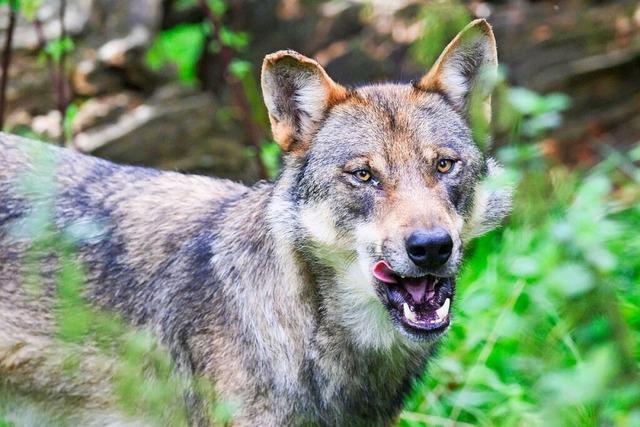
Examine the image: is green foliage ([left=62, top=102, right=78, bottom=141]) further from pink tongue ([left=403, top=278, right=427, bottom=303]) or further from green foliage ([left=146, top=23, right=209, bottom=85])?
pink tongue ([left=403, top=278, right=427, bottom=303])

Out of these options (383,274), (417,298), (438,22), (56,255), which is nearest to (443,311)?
(417,298)

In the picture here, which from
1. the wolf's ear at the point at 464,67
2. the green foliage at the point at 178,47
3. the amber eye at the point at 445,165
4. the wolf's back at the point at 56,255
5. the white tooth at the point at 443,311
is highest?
the wolf's ear at the point at 464,67

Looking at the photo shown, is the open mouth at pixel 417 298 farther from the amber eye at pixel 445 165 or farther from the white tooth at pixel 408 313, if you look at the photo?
the amber eye at pixel 445 165

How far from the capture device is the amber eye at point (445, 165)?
395 cm

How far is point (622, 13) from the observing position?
10133 millimetres

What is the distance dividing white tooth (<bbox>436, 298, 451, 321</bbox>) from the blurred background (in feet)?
0.43

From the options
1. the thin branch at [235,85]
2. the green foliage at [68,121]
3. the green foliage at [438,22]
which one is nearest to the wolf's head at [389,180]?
the green foliage at [438,22]

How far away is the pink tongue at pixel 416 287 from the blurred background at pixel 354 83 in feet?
0.74

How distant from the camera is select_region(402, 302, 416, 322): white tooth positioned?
3.75 metres

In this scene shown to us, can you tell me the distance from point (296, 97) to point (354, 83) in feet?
13.6

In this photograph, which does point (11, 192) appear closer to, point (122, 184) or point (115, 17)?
point (122, 184)

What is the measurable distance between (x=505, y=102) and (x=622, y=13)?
8.56 meters

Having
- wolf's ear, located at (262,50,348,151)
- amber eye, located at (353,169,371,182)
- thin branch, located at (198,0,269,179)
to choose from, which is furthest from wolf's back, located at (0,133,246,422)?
thin branch, located at (198,0,269,179)

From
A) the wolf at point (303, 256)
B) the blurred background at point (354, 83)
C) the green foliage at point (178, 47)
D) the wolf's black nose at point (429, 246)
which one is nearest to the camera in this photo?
the wolf's black nose at point (429, 246)
